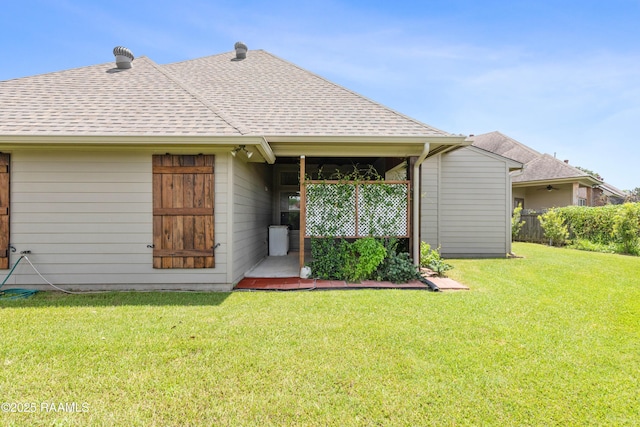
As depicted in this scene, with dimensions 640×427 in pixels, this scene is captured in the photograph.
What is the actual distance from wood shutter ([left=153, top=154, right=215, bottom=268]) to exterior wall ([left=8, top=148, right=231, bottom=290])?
0.39 ft

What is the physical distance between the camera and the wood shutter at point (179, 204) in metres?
4.64

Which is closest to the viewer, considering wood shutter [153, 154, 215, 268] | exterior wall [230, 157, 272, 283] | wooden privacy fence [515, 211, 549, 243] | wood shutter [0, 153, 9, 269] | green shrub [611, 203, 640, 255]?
wood shutter [0, 153, 9, 269]

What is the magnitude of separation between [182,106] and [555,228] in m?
13.0

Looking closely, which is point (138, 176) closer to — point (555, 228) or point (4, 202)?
point (4, 202)

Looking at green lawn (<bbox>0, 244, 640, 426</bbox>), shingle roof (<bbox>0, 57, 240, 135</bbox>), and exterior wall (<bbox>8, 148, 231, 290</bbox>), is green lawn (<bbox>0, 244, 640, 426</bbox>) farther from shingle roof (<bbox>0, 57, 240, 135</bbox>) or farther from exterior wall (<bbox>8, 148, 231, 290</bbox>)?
shingle roof (<bbox>0, 57, 240, 135</bbox>)

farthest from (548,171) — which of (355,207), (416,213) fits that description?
(355,207)

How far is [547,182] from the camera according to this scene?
535 inches

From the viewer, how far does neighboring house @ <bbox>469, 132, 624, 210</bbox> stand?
13.2 meters

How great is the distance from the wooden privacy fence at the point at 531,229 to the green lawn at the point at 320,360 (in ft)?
29.4

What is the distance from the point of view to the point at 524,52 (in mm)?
8773

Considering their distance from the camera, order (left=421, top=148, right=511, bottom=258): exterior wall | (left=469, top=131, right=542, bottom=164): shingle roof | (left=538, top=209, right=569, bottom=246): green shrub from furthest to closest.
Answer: (left=469, top=131, right=542, bottom=164): shingle roof, (left=538, top=209, right=569, bottom=246): green shrub, (left=421, top=148, right=511, bottom=258): exterior wall

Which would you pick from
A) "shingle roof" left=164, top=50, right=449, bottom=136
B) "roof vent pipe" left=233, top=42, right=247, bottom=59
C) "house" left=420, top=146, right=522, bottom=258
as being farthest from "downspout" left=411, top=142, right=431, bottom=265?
"roof vent pipe" left=233, top=42, right=247, bottom=59

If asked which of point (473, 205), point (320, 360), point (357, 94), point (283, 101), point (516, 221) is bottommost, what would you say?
point (320, 360)

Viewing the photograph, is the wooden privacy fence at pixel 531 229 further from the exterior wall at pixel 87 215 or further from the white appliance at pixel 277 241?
the exterior wall at pixel 87 215
